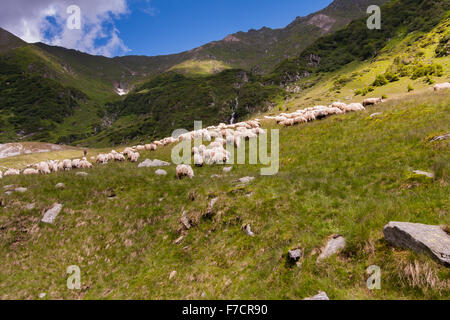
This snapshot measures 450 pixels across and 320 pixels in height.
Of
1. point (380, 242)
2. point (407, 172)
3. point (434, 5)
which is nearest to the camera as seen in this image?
point (380, 242)

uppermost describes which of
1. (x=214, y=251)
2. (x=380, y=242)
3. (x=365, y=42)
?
(x=365, y=42)

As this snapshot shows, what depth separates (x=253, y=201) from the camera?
1215 cm

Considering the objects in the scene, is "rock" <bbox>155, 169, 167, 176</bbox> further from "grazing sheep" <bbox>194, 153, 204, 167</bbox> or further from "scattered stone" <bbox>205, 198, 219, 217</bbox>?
"scattered stone" <bbox>205, 198, 219, 217</bbox>

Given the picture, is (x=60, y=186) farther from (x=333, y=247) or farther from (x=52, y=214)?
(x=333, y=247)

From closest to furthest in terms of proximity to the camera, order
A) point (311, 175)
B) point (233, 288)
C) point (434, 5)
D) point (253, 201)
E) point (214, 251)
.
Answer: point (233, 288)
point (214, 251)
point (253, 201)
point (311, 175)
point (434, 5)

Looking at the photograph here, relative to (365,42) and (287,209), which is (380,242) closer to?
(287,209)

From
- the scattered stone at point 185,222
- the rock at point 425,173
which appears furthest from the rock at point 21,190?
the rock at point 425,173

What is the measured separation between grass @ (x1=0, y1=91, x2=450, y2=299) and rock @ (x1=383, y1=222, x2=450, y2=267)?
0.25 m

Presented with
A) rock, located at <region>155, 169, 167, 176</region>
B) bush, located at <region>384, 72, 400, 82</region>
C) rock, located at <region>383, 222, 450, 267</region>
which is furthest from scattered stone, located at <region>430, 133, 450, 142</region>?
bush, located at <region>384, 72, 400, 82</region>

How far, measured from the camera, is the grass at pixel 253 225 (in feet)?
23.2

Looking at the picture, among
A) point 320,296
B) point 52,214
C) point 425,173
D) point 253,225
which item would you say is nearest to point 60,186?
point 52,214

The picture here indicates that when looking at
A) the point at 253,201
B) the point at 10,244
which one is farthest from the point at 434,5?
the point at 10,244

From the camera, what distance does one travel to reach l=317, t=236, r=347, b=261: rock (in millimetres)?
7487

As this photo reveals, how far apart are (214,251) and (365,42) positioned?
22955 cm
